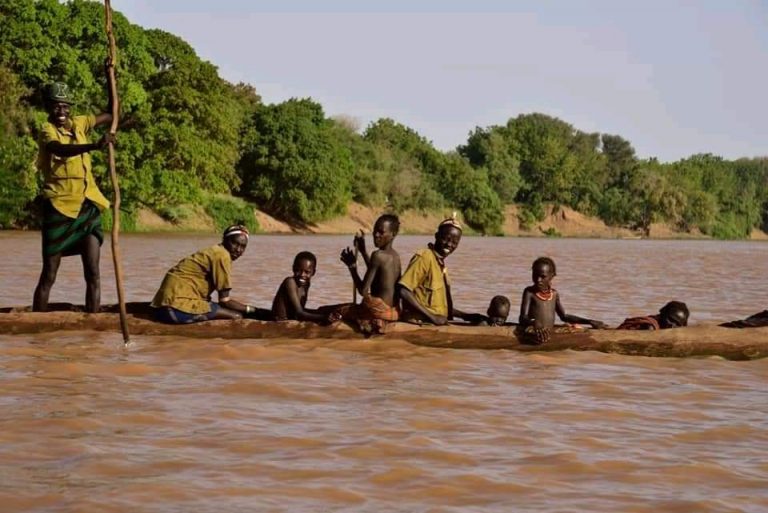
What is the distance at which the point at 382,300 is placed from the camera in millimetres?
8531

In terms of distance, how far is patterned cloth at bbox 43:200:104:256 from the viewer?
8.70 m

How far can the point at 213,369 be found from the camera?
7.37 meters

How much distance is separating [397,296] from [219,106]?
34.9m

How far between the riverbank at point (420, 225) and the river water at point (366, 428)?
36.7m

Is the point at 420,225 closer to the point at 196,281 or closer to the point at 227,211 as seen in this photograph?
the point at 227,211

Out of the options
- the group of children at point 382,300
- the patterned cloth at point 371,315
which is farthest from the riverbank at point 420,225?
the patterned cloth at point 371,315

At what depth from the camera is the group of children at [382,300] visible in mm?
8336

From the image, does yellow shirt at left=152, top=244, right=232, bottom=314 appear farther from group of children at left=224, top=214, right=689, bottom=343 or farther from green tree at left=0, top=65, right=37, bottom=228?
green tree at left=0, top=65, right=37, bottom=228

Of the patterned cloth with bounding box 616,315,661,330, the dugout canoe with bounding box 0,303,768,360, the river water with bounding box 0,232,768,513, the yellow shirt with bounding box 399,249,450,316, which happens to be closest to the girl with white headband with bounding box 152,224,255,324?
the dugout canoe with bounding box 0,303,768,360

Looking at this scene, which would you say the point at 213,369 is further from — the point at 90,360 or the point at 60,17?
the point at 60,17

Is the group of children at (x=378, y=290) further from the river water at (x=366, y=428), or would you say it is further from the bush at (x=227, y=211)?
the bush at (x=227, y=211)

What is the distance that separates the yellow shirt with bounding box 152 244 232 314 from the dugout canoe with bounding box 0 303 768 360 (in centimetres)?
21

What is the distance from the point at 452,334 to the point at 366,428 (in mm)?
2688

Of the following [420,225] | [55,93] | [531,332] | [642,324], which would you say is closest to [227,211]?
[420,225]
